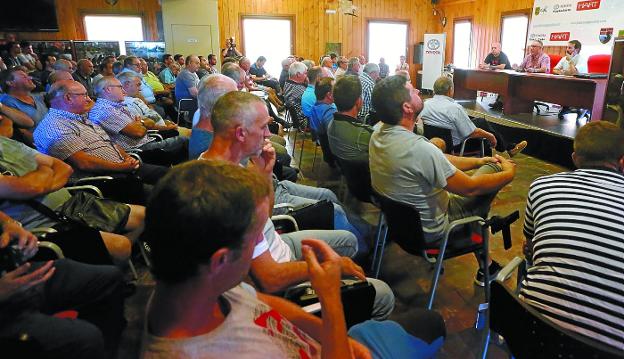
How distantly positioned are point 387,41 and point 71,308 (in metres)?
12.8

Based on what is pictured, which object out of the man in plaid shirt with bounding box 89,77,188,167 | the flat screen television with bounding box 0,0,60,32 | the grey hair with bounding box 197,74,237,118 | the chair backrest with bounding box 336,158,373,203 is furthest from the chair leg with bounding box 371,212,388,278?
the flat screen television with bounding box 0,0,60,32

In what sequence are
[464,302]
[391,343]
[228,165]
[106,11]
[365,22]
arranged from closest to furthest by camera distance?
[228,165] < [391,343] < [464,302] < [106,11] < [365,22]

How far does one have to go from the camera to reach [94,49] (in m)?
9.49

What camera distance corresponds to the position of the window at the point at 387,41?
13023 mm

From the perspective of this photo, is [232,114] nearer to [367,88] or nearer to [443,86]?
[443,86]

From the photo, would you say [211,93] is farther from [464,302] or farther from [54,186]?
[464,302]

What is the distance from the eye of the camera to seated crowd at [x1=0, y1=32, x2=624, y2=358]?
0.78 meters

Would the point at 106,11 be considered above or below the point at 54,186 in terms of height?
above

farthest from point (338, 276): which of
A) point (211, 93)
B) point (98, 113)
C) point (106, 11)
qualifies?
point (106, 11)

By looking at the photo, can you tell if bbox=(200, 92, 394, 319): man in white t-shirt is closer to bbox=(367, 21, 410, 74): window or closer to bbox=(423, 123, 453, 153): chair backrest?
bbox=(423, 123, 453, 153): chair backrest

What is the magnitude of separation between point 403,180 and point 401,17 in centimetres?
1217

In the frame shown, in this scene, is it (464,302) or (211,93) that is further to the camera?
(211,93)

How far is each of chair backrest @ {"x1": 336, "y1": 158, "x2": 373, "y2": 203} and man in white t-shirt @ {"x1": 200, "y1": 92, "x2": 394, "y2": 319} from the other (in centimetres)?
67

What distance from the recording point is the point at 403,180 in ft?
6.84
